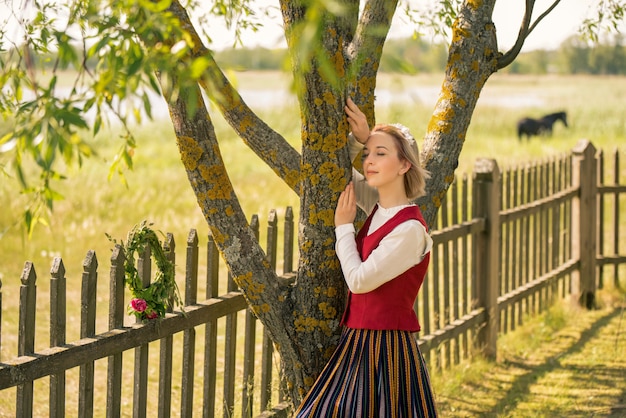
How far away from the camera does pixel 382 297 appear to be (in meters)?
3.35

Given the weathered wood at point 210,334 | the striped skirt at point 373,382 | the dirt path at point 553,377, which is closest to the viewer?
the striped skirt at point 373,382

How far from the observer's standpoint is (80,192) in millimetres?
13359

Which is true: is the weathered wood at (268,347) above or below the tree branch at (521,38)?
below

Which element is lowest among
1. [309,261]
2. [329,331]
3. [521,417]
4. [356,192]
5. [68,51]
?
[521,417]

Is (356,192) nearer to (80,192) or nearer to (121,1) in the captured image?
(121,1)

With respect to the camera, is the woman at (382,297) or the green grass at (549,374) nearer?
the woman at (382,297)

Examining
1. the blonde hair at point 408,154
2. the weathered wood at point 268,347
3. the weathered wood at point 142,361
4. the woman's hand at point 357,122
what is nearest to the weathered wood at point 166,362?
the weathered wood at point 142,361

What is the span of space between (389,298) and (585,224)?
5.50m

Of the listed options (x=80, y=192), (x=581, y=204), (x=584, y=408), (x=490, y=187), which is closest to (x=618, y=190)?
(x=581, y=204)

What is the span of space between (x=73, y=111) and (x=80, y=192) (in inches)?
469

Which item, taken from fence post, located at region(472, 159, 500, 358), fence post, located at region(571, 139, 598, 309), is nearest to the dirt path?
fence post, located at region(472, 159, 500, 358)

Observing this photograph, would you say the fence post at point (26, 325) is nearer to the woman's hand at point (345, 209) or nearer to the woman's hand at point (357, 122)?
the woman's hand at point (345, 209)

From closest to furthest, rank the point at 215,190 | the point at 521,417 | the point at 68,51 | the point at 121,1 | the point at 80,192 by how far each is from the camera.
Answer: the point at 68,51 → the point at 121,1 → the point at 215,190 → the point at 521,417 → the point at 80,192

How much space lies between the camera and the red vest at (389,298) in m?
3.34
